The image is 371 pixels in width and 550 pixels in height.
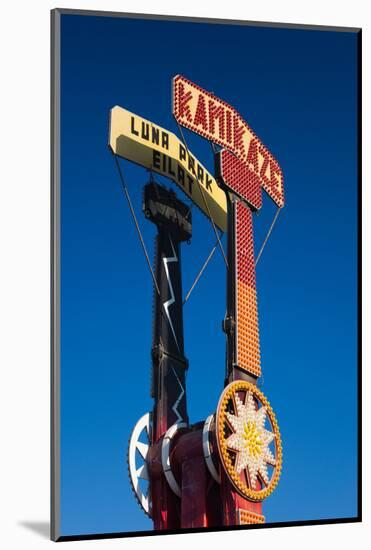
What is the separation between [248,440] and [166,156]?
9.04ft

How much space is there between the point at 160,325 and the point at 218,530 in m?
1.96

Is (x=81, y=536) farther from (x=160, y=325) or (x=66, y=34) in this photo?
(x=66, y=34)

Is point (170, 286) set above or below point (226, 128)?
below

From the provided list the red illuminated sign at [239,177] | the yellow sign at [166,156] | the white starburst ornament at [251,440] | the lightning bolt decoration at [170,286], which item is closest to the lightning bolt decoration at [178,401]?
the lightning bolt decoration at [170,286]

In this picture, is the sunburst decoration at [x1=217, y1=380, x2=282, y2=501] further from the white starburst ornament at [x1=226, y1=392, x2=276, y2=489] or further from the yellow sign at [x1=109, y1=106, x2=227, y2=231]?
the yellow sign at [x1=109, y1=106, x2=227, y2=231]

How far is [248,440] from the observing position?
15.3 metres

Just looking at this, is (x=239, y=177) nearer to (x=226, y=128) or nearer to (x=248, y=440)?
(x=226, y=128)

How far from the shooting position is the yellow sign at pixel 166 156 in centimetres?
1508

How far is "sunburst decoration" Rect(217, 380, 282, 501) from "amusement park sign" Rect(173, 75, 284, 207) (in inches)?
76.9

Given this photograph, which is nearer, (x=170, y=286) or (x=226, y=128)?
(x=170, y=286)

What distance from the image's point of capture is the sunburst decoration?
1512cm

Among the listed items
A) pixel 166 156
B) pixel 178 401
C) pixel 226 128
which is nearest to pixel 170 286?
pixel 178 401

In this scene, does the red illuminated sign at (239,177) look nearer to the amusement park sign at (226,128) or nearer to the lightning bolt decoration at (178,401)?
the amusement park sign at (226,128)

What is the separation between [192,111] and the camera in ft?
50.8
